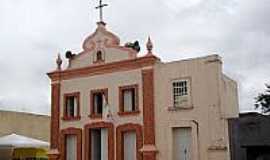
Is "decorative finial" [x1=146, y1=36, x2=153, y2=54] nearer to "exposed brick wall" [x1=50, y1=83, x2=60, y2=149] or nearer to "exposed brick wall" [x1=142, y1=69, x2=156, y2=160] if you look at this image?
"exposed brick wall" [x1=142, y1=69, x2=156, y2=160]

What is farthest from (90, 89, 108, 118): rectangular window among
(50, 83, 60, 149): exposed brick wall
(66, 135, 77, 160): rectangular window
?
(50, 83, 60, 149): exposed brick wall

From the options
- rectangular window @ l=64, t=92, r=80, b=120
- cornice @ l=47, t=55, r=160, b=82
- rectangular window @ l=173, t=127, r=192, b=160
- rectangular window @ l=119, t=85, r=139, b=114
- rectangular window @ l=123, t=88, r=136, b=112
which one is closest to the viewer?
rectangular window @ l=173, t=127, r=192, b=160

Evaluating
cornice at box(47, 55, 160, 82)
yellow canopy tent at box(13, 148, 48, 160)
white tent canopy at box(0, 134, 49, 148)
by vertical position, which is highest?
cornice at box(47, 55, 160, 82)

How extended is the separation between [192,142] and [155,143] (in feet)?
6.44

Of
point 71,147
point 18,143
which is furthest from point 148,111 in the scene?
point 18,143

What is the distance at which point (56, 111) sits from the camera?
26.3 metres

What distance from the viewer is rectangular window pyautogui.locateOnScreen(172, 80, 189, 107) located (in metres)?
22.3

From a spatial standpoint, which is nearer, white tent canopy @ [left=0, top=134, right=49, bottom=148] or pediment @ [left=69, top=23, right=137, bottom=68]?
white tent canopy @ [left=0, top=134, right=49, bottom=148]

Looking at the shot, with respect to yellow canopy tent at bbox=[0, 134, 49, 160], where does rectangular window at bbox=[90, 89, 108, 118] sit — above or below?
above

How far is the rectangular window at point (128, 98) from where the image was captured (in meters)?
23.8

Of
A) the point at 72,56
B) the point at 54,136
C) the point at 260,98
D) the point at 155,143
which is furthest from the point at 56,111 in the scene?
the point at 260,98

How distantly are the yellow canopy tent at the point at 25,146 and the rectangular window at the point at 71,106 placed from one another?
6.71 ft

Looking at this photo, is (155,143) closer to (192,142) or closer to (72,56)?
(192,142)

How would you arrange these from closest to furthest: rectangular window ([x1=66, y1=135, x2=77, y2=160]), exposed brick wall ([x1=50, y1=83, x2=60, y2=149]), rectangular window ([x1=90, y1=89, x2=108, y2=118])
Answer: rectangular window ([x1=90, y1=89, x2=108, y2=118]), rectangular window ([x1=66, y1=135, x2=77, y2=160]), exposed brick wall ([x1=50, y1=83, x2=60, y2=149])
